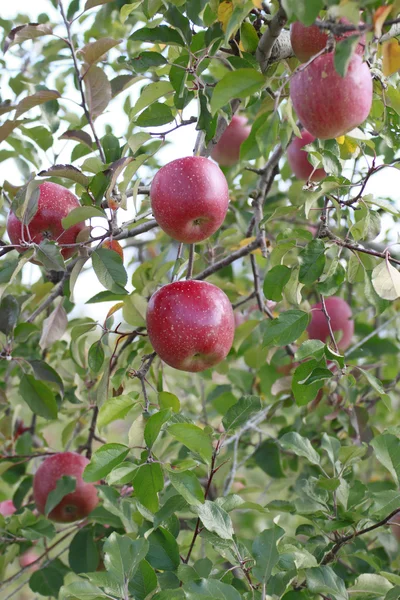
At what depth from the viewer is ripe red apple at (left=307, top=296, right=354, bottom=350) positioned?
2445 mm

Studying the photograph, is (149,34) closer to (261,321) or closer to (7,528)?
(261,321)

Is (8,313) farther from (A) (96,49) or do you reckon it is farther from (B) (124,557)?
(B) (124,557)

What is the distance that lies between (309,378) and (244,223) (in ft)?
4.05

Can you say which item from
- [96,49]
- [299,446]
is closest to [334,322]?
[299,446]

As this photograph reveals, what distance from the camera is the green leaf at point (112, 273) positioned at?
4.48 ft

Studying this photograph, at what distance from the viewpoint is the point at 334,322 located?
8.14ft

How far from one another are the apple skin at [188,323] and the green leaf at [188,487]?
1.10 ft

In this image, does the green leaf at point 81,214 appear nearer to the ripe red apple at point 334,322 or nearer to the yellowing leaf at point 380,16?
the yellowing leaf at point 380,16

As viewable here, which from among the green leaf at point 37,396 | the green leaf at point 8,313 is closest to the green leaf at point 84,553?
the green leaf at point 37,396

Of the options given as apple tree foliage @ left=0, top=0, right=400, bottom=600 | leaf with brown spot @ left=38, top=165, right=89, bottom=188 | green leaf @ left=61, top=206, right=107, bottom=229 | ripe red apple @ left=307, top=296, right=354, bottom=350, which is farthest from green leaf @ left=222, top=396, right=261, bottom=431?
ripe red apple @ left=307, top=296, right=354, bottom=350

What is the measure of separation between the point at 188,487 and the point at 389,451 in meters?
0.45

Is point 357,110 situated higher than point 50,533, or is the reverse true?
point 357,110

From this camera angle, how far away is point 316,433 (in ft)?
7.30

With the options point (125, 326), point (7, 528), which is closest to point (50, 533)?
point (7, 528)
